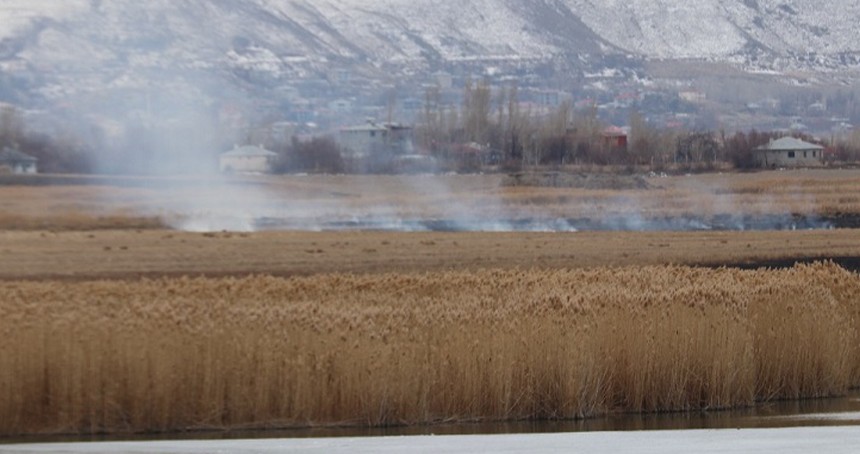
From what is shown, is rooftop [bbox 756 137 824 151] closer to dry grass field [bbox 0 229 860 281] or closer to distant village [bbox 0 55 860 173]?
distant village [bbox 0 55 860 173]

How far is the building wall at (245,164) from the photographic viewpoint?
106 meters

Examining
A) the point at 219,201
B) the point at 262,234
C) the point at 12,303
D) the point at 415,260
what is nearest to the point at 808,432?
the point at 12,303

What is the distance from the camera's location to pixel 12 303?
109 ft

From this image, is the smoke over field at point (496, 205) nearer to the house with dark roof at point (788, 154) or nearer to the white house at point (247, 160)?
the white house at point (247, 160)

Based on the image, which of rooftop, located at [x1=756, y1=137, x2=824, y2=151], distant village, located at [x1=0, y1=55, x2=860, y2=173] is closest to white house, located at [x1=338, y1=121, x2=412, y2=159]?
distant village, located at [x1=0, y1=55, x2=860, y2=173]

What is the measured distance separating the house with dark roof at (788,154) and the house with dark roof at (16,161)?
6165cm

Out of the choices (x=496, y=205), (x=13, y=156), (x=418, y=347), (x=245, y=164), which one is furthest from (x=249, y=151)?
(x=418, y=347)

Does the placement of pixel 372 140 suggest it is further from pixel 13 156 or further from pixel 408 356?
pixel 408 356

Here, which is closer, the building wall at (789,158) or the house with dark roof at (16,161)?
the house with dark roof at (16,161)

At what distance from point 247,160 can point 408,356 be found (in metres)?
80.0

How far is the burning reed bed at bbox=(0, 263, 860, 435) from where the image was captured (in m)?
29.5

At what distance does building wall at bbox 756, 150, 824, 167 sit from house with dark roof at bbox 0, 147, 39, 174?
61648 mm

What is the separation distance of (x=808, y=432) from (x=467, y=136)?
114m

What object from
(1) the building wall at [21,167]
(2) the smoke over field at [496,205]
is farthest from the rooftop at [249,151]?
(1) the building wall at [21,167]
